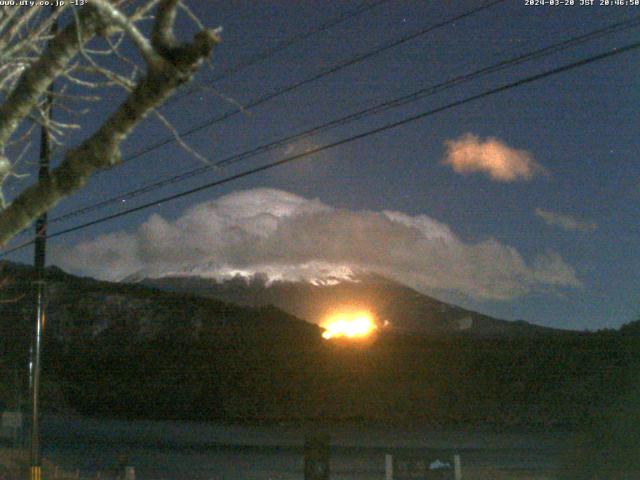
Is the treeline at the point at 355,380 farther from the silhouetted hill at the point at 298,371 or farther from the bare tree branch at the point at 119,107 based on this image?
the bare tree branch at the point at 119,107

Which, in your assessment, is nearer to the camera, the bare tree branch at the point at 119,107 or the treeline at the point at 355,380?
the bare tree branch at the point at 119,107

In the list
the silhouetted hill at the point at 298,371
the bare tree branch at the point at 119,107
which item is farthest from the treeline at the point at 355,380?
the bare tree branch at the point at 119,107

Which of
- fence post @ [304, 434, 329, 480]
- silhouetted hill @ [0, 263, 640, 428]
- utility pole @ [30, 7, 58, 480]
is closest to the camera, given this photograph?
fence post @ [304, 434, 329, 480]

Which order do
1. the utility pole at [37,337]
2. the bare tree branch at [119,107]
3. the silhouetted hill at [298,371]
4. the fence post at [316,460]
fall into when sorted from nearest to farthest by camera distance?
1. the bare tree branch at [119,107]
2. the fence post at [316,460]
3. the utility pole at [37,337]
4. the silhouetted hill at [298,371]

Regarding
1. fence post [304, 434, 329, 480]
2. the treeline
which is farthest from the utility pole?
the treeline

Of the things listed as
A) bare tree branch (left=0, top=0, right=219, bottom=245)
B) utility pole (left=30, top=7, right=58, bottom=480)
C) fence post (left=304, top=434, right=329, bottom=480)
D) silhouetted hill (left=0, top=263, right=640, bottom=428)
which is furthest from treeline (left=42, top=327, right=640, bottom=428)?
bare tree branch (left=0, top=0, right=219, bottom=245)

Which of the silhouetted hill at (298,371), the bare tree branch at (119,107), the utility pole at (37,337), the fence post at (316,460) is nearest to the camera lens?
the bare tree branch at (119,107)

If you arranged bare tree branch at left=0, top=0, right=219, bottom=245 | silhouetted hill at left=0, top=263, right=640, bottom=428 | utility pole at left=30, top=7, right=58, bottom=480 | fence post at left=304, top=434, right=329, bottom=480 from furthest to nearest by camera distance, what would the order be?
1. silhouetted hill at left=0, top=263, right=640, bottom=428
2. utility pole at left=30, top=7, right=58, bottom=480
3. fence post at left=304, top=434, right=329, bottom=480
4. bare tree branch at left=0, top=0, right=219, bottom=245

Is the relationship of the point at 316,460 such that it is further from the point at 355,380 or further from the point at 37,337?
the point at 355,380

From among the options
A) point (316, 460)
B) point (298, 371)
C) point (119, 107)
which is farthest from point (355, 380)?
point (119, 107)

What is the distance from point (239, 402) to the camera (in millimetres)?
66125

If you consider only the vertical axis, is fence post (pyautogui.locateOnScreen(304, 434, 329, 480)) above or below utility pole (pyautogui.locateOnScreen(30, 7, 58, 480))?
below

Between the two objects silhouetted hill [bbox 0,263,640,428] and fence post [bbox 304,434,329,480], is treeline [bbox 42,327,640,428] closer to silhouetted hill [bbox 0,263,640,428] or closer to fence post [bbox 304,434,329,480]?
silhouetted hill [bbox 0,263,640,428]

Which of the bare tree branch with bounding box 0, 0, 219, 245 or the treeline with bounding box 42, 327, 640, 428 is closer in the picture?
the bare tree branch with bounding box 0, 0, 219, 245
